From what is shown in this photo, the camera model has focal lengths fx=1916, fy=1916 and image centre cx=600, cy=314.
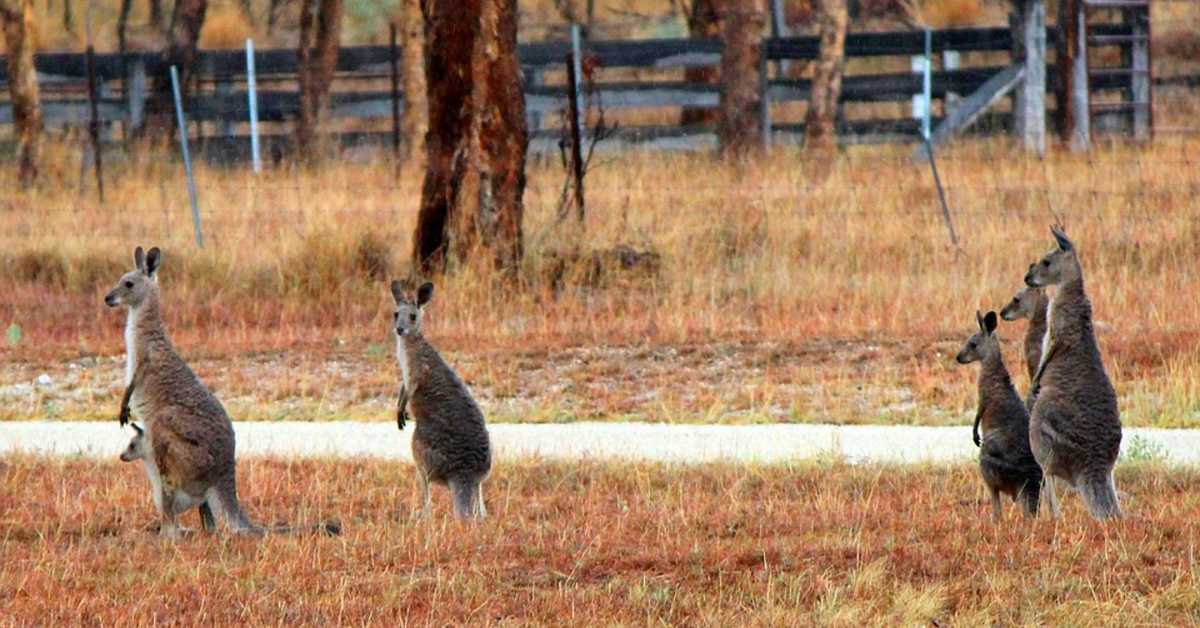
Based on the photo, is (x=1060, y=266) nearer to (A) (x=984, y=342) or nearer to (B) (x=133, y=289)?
(A) (x=984, y=342)

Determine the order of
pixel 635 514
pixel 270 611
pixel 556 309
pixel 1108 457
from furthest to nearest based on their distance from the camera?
pixel 556 309, pixel 635 514, pixel 1108 457, pixel 270 611

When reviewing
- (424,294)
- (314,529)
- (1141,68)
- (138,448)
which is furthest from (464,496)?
(1141,68)

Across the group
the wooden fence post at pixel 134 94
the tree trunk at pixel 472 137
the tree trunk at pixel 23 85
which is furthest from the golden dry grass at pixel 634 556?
the wooden fence post at pixel 134 94

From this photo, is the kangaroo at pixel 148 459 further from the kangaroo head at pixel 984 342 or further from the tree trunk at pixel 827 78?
the tree trunk at pixel 827 78

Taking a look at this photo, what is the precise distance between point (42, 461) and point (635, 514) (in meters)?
3.62

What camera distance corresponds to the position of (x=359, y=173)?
2464 centimetres

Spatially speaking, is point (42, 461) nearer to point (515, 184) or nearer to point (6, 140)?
point (515, 184)

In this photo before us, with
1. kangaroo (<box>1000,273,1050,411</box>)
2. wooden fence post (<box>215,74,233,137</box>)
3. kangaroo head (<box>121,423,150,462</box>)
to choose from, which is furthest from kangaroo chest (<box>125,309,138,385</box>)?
wooden fence post (<box>215,74,233,137</box>)

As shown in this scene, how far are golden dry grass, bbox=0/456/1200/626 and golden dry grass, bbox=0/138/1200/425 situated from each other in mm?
2478

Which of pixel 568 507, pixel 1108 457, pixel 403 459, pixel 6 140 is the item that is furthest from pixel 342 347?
pixel 6 140

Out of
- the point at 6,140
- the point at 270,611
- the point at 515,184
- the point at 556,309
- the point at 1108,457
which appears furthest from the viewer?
the point at 6,140

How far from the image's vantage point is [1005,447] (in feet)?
27.0

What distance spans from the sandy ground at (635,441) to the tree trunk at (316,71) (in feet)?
50.8

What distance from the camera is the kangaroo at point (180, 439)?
311 inches
